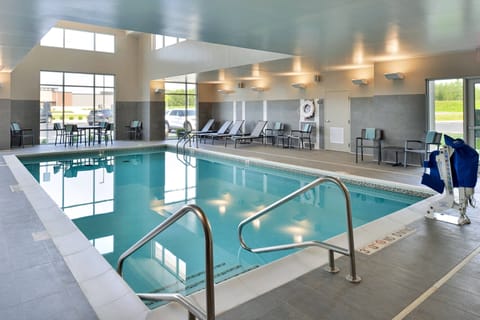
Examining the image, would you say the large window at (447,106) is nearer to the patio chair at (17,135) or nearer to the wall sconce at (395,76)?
the wall sconce at (395,76)

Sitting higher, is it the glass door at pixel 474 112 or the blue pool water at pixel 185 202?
the glass door at pixel 474 112

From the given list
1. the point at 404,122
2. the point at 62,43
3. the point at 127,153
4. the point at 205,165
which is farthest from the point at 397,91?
the point at 62,43

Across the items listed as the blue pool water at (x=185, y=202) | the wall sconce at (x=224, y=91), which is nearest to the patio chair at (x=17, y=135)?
the blue pool water at (x=185, y=202)

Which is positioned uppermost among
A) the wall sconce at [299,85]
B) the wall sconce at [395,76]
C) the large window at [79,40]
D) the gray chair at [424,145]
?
the large window at [79,40]

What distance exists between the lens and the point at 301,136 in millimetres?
12492

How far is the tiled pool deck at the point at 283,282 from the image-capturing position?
2354 mm

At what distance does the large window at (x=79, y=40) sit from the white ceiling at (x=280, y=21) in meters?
7.27

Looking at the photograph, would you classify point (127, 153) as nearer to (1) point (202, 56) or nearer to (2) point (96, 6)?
(1) point (202, 56)

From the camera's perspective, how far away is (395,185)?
6.57 metres

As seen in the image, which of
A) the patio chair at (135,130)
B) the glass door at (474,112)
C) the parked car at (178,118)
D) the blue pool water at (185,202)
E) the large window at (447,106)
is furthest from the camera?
the parked car at (178,118)

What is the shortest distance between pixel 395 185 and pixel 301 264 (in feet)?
13.7

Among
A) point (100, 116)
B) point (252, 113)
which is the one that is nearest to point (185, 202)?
point (252, 113)

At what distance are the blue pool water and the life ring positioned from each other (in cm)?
354

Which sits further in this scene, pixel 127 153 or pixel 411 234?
pixel 127 153
